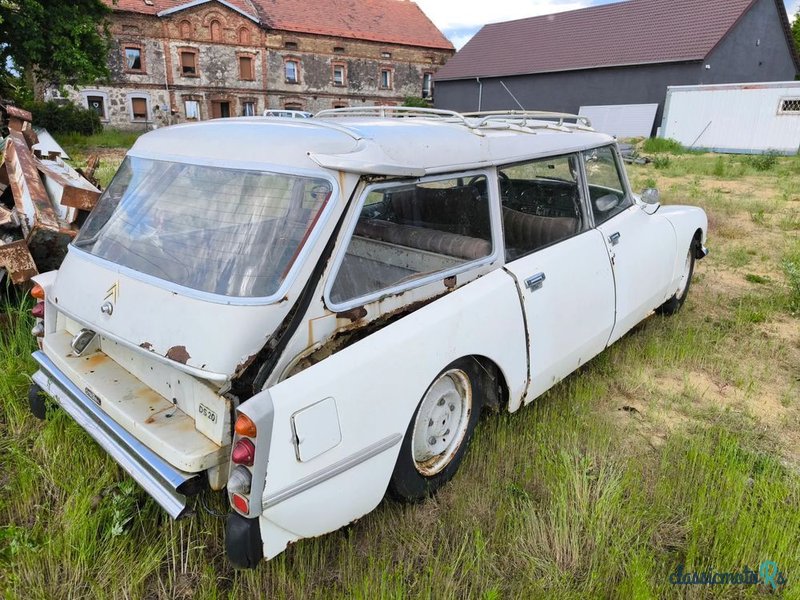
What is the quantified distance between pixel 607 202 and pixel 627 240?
0.31 metres

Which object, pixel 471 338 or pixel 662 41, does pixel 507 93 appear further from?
pixel 471 338

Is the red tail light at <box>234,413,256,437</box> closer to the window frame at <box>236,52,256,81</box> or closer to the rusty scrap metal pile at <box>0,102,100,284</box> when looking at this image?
the rusty scrap metal pile at <box>0,102,100,284</box>

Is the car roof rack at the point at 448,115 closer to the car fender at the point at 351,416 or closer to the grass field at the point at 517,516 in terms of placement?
the car fender at the point at 351,416

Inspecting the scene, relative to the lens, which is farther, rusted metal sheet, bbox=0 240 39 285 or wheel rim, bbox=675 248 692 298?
wheel rim, bbox=675 248 692 298

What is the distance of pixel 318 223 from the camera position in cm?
239

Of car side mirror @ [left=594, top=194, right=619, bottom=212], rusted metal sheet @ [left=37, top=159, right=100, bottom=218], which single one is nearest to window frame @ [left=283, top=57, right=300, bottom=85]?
rusted metal sheet @ [left=37, top=159, right=100, bottom=218]

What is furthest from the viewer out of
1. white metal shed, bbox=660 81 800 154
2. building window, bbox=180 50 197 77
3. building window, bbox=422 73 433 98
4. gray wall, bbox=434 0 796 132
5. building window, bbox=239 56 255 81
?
building window, bbox=422 73 433 98

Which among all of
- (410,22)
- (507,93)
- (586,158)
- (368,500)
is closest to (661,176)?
(586,158)

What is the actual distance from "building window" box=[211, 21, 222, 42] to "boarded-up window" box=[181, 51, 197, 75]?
150cm

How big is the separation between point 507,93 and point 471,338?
34352 mm

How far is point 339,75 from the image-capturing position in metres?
37.2

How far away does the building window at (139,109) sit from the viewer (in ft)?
104

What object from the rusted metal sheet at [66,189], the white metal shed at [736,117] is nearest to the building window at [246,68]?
the white metal shed at [736,117]

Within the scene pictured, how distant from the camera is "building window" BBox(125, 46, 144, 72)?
3106 cm
